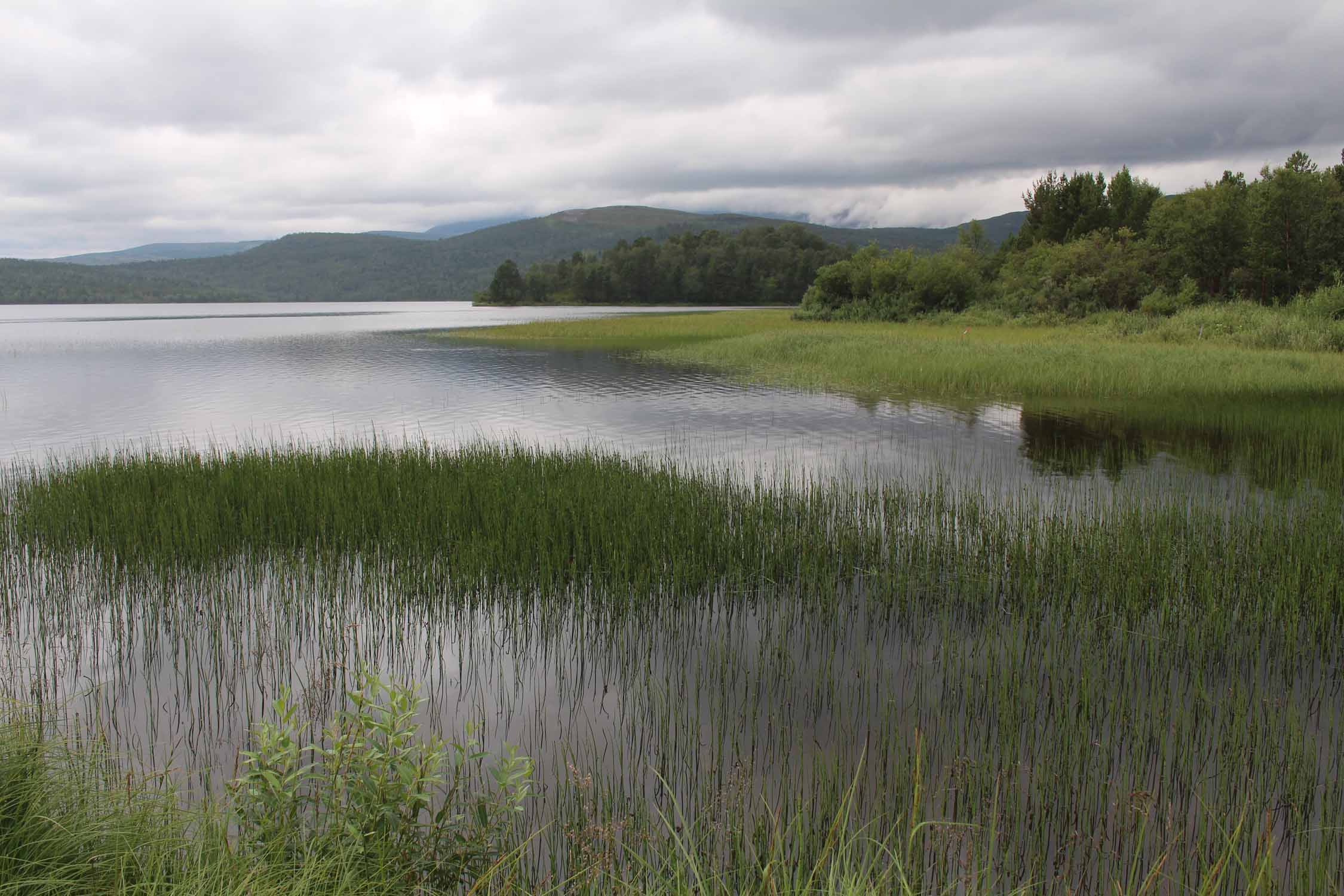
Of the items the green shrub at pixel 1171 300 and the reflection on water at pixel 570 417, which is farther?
the green shrub at pixel 1171 300

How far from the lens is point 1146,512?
30.9 ft

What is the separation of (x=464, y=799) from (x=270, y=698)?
221cm

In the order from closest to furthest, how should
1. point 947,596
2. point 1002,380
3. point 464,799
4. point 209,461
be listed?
point 464,799
point 947,596
point 209,461
point 1002,380

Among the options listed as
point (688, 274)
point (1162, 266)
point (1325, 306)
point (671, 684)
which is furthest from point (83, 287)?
point (671, 684)

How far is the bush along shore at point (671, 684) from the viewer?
12.4 ft

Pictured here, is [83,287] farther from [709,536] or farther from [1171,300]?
[709,536]

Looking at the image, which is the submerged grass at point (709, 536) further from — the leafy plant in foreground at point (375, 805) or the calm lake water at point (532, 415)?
the leafy plant in foreground at point (375, 805)

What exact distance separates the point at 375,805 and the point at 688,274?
423 feet

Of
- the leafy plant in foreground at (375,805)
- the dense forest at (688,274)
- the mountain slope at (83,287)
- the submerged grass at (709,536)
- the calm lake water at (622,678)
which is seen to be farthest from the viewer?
the mountain slope at (83,287)

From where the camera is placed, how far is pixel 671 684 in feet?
20.8

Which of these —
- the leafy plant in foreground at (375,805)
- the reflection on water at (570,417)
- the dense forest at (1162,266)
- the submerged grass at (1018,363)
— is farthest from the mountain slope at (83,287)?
the leafy plant in foreground at (375,805)

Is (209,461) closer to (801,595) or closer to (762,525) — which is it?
(762,525)

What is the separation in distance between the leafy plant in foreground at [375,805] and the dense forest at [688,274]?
385ft

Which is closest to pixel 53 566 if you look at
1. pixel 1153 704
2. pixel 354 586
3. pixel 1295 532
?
pixel 354 586
